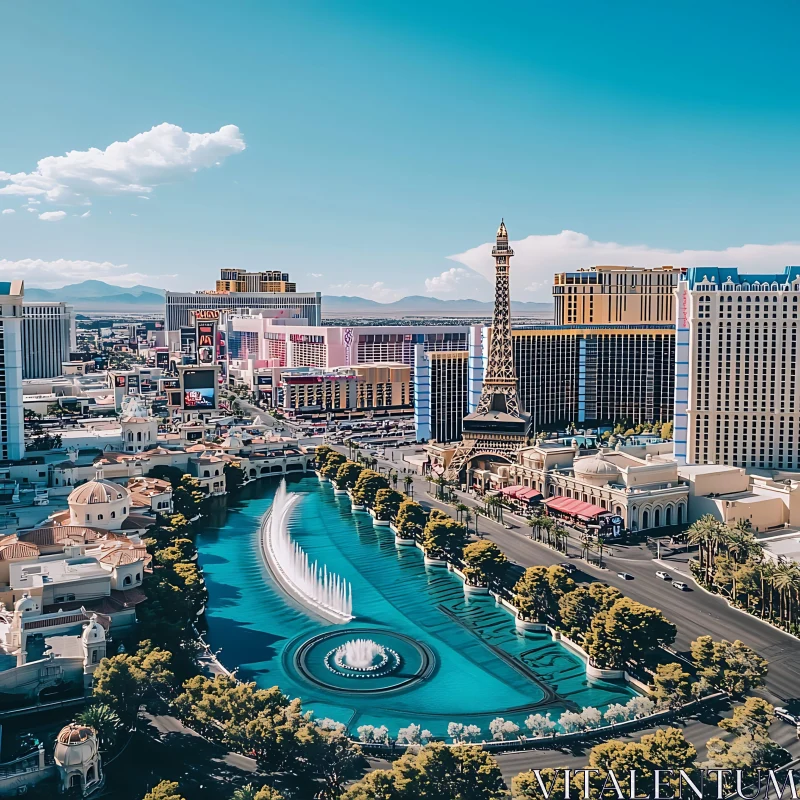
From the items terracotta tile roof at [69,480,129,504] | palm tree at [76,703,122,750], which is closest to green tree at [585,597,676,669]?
palm tree at [76,703,122,750]

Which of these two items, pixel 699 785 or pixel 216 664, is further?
pixel 216 664

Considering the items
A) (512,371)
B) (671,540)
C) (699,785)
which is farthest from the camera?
(512,371)

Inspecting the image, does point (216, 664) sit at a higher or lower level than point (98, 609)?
lower

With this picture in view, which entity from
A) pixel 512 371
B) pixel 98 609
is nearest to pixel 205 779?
pixel 98 609

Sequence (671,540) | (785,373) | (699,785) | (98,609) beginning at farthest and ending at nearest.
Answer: (785,373) < (671,540) < (98,609) < (699,785)

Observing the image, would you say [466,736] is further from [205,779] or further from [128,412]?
[128,412]

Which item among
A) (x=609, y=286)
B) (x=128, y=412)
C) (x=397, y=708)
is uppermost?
(x=609, y=286)

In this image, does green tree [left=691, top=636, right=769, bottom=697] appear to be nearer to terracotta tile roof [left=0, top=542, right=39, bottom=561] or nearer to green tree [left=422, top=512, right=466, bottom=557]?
green tree [left=422, top=512, right=466, bottom=557]

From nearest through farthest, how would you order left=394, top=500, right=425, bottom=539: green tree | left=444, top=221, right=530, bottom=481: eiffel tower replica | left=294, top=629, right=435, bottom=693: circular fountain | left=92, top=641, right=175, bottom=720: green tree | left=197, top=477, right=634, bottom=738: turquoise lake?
left=92, top=641, right=175, bottom=720: green tree → left=197, top=477, right=634, bottom=738: turquoise lake → left=294, top=629, right=435, bottom=693: circular fountain → left=394, top=500, right=425, bottom=539: green tree → left=444, top=221, right=530, bottom=481: eiffel tower replica
